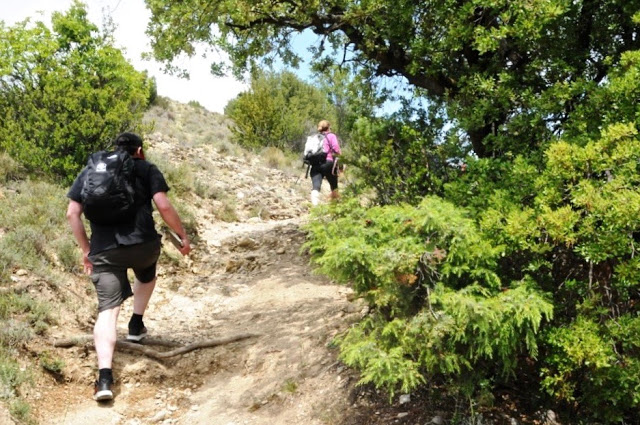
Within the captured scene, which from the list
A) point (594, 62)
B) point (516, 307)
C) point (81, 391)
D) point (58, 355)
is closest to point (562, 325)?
point (516, 307)

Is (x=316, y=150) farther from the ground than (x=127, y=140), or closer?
farther from the ground

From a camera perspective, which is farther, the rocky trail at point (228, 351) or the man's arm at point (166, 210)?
the man's arm at point (166, 210)

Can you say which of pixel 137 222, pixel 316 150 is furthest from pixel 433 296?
pixel 316 150

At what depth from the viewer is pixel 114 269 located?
4.24m

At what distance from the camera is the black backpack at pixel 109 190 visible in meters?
4.08

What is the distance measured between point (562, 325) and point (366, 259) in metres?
Result: 1.20

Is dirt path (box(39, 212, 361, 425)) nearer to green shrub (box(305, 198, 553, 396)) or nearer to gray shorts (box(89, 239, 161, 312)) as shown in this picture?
gray shorts (box(89, 239, 161, 312))

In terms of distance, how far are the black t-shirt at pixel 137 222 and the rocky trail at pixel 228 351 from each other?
1111mm

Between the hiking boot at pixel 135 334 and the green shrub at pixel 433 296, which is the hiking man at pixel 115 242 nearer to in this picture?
the hiking boot at pixel 135 334

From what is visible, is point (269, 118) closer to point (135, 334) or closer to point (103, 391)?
point (135, 334)

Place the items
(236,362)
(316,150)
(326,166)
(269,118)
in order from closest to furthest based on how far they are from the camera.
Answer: (236,362) → (316,150) → (326,166) → (269,118)

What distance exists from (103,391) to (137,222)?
132 cm

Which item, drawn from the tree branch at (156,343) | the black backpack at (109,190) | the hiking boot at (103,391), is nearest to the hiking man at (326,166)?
the tree branch at (156,343)

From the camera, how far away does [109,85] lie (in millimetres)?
9555
